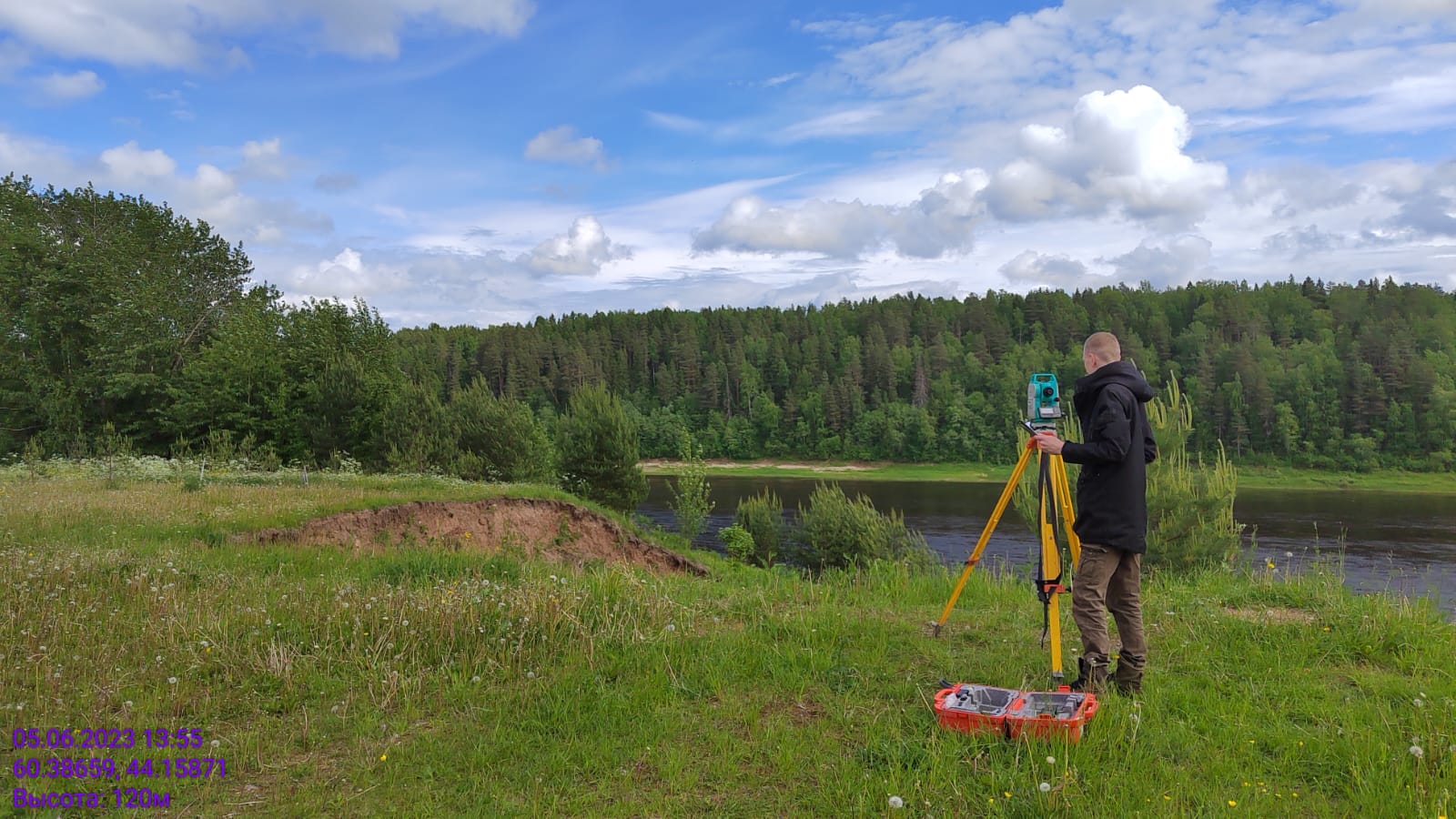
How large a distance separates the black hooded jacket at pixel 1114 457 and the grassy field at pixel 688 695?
3.33 feet

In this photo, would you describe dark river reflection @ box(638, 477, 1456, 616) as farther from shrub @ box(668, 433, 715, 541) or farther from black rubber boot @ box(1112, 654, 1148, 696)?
black rubber boot @ box(1112, 654, 1148, 696)

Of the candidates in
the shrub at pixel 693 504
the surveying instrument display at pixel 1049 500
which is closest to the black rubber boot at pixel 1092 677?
the surveying instrument display at pixel 1049 500

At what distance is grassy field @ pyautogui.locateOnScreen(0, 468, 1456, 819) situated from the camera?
3.78 meters

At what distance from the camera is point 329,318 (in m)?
38.5

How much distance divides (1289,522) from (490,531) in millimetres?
46678

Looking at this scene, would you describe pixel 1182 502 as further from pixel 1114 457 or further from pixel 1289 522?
pixel 1289 522

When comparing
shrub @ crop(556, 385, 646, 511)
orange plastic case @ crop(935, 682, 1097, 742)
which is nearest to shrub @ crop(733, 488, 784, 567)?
shrub @ crop(556, 385, 646, 511)

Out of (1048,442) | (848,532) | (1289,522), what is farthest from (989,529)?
(1289,522)

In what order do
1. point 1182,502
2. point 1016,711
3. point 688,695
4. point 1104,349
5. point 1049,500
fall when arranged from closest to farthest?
point 1016,711
point 688,695
point 1104,349
point 1049,500
point 1182,502

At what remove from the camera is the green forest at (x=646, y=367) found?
34656mm

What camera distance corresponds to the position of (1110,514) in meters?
4.76

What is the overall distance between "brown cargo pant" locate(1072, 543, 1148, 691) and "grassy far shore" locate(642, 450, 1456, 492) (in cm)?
5280

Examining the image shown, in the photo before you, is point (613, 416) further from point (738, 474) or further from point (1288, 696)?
point (738, 474)

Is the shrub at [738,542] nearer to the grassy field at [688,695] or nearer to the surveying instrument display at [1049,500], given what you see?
the grassy field at [688,695]
